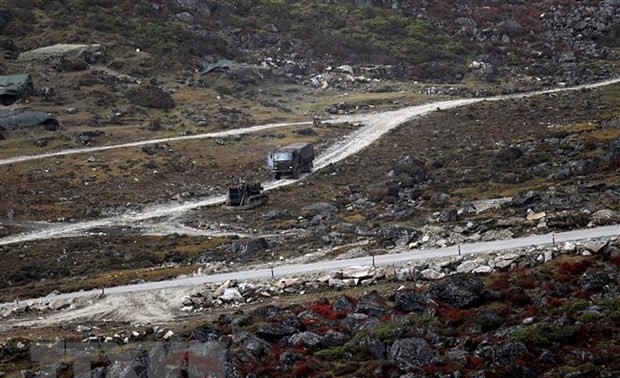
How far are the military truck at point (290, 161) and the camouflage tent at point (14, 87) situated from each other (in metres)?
30.0

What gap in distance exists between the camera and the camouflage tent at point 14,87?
91.2m

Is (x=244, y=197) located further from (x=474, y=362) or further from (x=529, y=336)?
(x=474, y=362)

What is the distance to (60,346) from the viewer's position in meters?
36.8

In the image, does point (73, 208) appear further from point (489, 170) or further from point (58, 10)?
point (58, 10)

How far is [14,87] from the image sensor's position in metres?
92.0

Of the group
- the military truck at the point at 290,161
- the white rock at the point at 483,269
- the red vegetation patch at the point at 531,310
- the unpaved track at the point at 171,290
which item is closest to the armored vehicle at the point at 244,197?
the military truck at the point at 290,161

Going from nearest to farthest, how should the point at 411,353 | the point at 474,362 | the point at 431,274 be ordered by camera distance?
the point at 474,362 < the point at 411,353 < the point at 431,274

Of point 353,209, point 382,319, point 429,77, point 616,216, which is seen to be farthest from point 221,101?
point 382,319

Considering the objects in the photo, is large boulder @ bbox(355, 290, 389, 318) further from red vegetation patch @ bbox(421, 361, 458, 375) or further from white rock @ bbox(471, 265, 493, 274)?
red vegetation patch @ bbox(421, 361, 458, 375)

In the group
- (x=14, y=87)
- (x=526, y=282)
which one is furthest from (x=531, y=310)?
(x=14, y=87)

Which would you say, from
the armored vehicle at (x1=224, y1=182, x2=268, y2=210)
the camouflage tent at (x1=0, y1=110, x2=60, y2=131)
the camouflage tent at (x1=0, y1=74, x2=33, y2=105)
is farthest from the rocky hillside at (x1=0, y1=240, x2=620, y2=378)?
the camouflage tent at (x1=0, y1=74, x2=33, y2=105)

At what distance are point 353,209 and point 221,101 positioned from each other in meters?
38.4

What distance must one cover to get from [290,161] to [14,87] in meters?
32.8

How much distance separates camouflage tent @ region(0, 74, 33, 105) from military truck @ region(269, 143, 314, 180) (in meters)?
30.0
